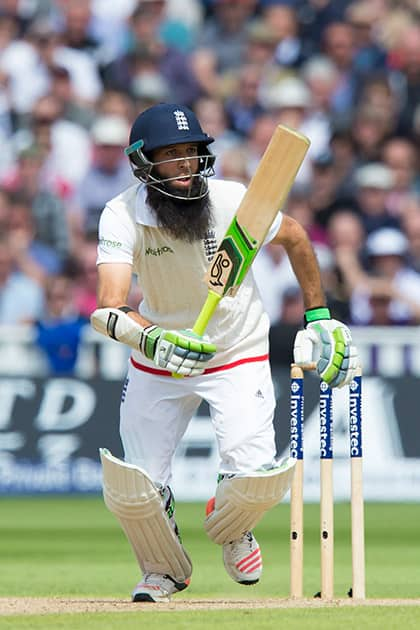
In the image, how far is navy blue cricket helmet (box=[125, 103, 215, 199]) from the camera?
536 centimetres

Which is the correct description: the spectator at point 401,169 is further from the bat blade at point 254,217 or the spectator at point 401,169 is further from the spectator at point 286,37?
the bat blade at point 254,217

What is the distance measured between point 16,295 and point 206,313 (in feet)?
19.0

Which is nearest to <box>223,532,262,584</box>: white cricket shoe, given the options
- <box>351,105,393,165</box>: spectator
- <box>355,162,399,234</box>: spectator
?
<box>355,162,399,234</box>: spectator

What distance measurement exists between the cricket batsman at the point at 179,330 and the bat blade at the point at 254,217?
21 centimetres

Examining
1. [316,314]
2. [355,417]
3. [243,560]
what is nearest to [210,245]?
[316,314]

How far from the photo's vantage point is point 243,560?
5.60 metres

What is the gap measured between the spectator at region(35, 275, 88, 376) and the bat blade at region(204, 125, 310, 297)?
16.3 ft

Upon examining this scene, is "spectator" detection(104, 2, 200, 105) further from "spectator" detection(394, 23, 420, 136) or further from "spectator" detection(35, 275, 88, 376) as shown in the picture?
"spectator" detection(35, 275, 88, 376)

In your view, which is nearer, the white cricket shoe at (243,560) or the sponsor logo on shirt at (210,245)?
the sponsor logo on shirt at (210,245)

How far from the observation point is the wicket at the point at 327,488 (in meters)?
5.30

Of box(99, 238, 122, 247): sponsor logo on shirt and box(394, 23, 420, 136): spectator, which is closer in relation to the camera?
box(99, 238, 122, 247): sponsor logo on shirt

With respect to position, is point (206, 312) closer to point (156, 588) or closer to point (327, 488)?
point (327, 488)

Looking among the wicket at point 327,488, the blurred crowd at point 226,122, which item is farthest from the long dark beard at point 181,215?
the blurred crowd at point 226,122

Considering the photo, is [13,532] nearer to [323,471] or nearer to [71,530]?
[71,530]
